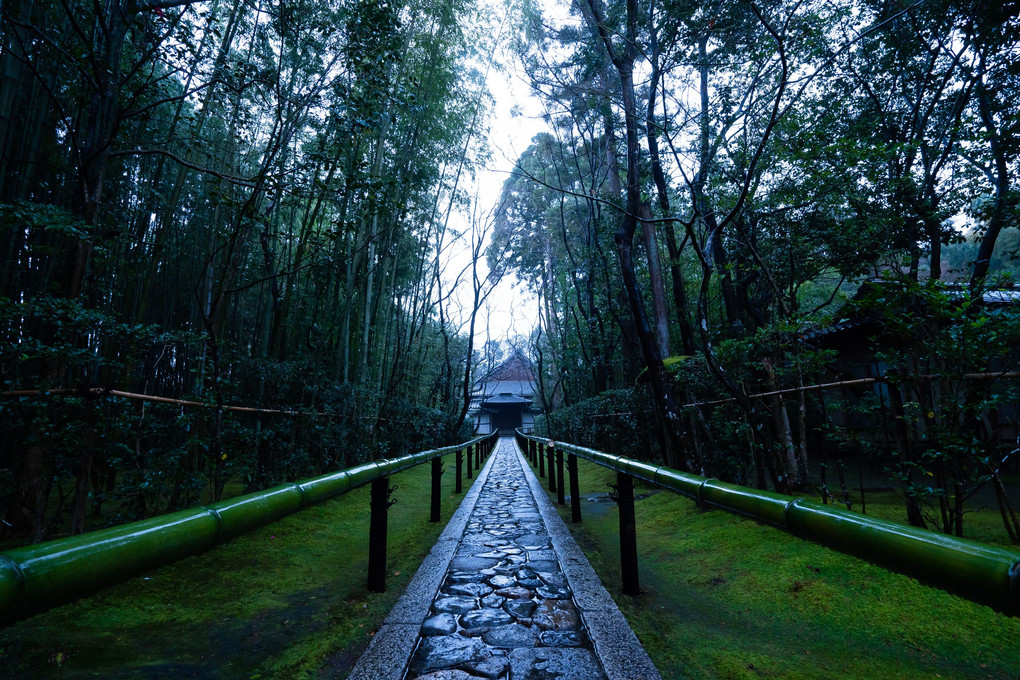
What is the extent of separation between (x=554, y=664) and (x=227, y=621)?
5.90ft

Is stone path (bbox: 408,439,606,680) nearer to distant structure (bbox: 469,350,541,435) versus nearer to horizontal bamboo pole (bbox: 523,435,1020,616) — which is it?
horizontal bamboo pole (bbox: 523,435,1020,616)

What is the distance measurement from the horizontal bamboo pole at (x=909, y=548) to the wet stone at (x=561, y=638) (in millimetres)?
1295

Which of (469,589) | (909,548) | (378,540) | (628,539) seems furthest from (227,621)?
(909,548)

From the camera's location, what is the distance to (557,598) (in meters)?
2.91

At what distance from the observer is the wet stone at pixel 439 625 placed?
2459 millimetres

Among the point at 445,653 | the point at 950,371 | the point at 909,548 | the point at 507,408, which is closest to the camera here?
the point at 909,548

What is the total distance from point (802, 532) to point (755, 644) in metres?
1.50

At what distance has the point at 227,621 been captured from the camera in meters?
2.57

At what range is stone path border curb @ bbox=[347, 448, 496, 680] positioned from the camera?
6.61ft

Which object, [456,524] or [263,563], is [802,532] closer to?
[263,563]

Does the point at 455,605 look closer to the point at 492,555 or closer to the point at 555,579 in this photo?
the point at 555,579

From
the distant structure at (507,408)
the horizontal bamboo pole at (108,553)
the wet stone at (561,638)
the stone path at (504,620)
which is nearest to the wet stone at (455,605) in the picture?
the stone path at (504,620)

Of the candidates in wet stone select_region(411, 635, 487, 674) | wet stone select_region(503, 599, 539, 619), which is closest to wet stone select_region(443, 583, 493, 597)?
wet stone select_region(503, 599, 539, 619)

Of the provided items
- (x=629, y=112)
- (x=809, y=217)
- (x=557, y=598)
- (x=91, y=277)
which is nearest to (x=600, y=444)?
(x=809, y=217)
